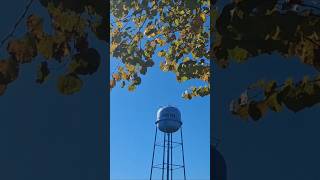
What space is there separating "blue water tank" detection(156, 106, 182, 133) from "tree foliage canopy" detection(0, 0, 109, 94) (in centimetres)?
1530

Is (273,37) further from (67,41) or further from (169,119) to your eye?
(169,119)

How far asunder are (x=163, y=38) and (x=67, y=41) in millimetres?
3554

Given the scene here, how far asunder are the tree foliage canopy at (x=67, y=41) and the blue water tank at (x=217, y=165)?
1.05 meters

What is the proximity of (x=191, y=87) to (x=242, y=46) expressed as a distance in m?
4.58

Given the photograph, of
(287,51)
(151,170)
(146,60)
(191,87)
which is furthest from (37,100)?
(151,170)

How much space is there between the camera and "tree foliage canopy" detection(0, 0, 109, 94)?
4.04m

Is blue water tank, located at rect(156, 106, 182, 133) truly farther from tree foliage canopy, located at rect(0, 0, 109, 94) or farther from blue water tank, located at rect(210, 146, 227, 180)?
tree foliage canopy, located at rect(0, 0, 109, 94)

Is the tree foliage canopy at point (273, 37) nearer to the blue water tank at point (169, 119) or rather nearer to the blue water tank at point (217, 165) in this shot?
the blue water tank at point (217, 165)

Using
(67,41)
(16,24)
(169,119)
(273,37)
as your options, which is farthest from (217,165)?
(169,119)

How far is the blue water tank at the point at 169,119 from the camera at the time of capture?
19.8 meters

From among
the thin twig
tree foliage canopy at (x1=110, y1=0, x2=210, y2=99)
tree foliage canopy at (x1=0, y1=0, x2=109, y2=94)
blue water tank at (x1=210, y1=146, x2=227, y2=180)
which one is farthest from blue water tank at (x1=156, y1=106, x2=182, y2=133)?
tree foliage canopy at (x1=0, y1=0, x2=109, y2=94)

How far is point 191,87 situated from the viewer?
8.45 m

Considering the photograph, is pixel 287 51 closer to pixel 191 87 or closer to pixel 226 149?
pixel 226 149

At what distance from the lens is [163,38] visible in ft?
25.1
